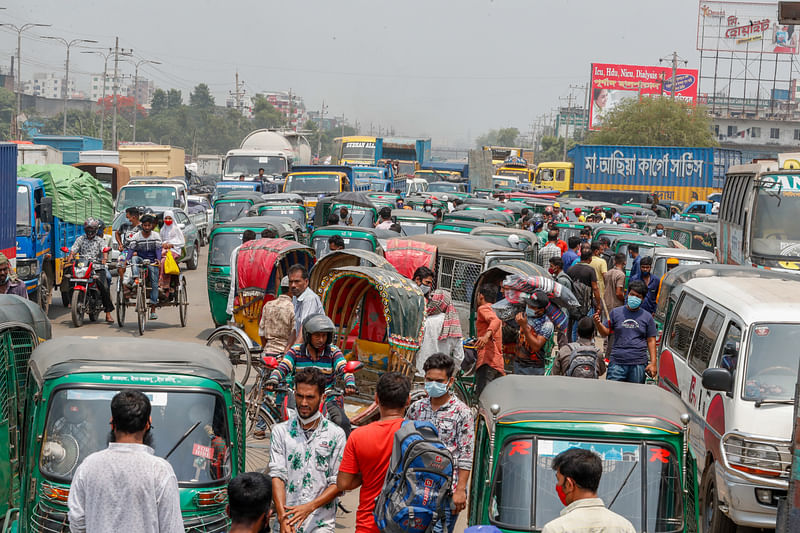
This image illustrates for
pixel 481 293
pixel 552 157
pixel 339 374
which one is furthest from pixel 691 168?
pixel 552 157

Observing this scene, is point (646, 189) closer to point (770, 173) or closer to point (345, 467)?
point (770, 173)

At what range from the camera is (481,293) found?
11.0m

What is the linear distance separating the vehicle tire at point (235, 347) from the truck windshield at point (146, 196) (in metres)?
17.0

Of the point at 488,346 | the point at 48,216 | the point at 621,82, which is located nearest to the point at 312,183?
the point at 48,216

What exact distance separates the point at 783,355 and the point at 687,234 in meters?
16.7

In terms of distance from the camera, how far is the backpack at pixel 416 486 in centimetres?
516

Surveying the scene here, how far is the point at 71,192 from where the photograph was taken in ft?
65.5

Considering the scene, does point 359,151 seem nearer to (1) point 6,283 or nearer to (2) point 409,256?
(2) point 409,256

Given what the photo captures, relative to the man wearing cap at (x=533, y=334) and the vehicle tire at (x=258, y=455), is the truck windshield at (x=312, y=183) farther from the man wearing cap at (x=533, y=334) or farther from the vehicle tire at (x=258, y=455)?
the vehicle tire at (x=258, y=455)

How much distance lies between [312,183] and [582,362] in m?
23.1

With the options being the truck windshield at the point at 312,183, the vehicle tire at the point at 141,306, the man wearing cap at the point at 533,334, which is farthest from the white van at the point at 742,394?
the truck windshield at the point at 312,183

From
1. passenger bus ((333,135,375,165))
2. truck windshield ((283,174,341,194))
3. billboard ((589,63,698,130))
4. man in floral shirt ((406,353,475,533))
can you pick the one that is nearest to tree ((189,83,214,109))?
billboard ((589,63,698,130))

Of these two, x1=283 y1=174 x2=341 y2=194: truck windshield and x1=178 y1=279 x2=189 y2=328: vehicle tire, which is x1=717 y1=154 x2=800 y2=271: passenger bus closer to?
x1=178 y1=279 x2=189 y2=328: vehicle tire

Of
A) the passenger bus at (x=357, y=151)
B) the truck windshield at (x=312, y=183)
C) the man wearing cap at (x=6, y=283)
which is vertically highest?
the passenger bus at (x=357, y=151)
